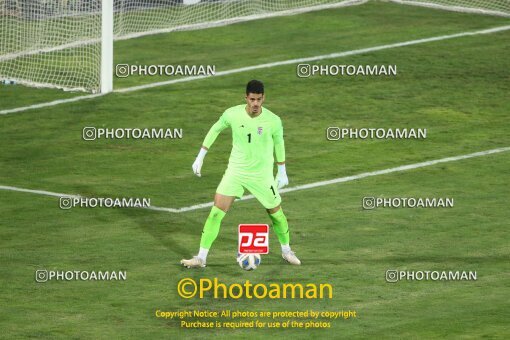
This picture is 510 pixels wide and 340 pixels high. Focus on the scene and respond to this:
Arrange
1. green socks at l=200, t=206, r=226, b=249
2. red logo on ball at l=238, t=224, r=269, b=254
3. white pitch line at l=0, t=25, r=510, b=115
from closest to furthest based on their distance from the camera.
→ 1. red logo on ball at l=238, t=224, r=269, b=254
2. green socks at l=200, t=206, r=226, b=249
3. white pitch line at l=0, t=25, r=510, b=115

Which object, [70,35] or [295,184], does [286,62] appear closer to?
[70,35]

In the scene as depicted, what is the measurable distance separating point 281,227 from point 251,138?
4.16 feet

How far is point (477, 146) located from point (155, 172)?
5.87 m

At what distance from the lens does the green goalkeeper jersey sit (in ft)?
64.0

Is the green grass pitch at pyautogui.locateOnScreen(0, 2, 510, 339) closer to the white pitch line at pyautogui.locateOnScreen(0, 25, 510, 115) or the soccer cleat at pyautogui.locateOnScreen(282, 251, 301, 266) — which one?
the soccer cleat at pyautogui.locateOnScreen(282, 251, 301, 266)

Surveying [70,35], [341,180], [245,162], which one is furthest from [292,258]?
[70,35]

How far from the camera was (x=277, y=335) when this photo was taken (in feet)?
56.1

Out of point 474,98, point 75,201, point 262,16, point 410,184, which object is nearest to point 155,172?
point 75,201

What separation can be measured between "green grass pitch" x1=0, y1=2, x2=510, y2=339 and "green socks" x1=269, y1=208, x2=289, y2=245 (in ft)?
1.15

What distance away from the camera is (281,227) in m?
19.9

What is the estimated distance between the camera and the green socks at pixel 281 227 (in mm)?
19875

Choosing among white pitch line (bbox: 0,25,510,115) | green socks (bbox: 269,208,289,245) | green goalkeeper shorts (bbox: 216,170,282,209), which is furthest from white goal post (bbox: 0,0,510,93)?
green socks (bbox: 269,208,289,245)

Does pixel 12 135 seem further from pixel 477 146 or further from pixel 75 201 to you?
pixel 477 146

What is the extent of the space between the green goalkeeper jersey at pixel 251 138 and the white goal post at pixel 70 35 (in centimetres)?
1076
